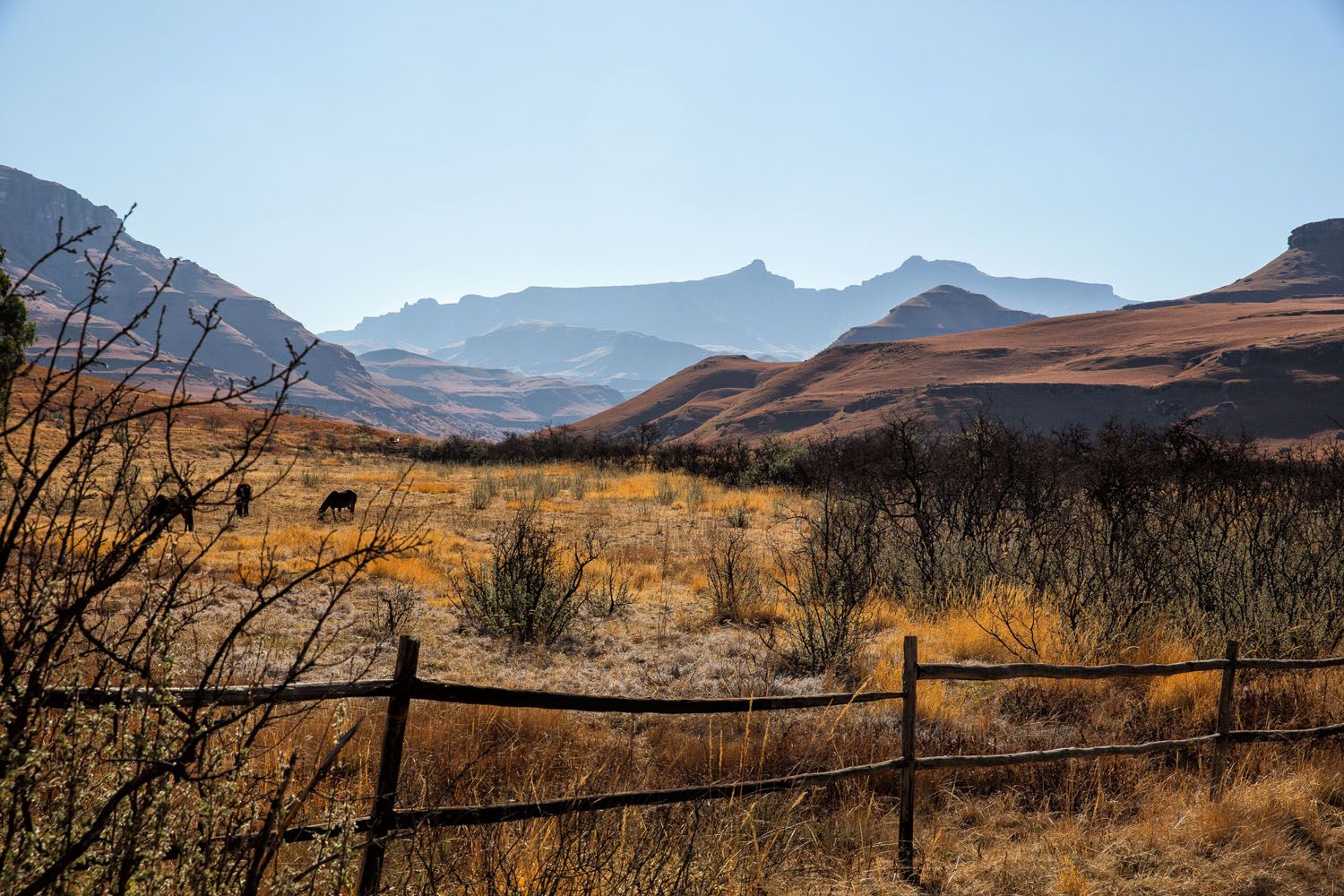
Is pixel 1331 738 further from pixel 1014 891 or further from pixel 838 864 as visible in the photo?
pixel 838 864

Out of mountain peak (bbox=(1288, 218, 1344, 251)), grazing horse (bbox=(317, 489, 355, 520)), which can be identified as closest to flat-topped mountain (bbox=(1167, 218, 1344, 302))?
mountain peak (bbox=(1288, 218, 1344, 251))

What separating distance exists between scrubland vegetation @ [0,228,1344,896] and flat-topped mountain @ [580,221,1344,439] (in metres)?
40.2

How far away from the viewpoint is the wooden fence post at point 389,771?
9.02 feet

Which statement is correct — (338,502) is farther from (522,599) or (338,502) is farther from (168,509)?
(168,509)

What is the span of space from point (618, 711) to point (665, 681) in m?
3.22

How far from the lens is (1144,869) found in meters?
4.17

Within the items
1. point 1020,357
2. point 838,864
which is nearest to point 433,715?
point 838,864

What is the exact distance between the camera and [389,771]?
2.81 metres

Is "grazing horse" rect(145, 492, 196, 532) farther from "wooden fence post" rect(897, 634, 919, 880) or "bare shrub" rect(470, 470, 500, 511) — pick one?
"bare shrub" rect(470, 470, 500, 511)

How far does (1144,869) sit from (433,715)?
14.0 feet

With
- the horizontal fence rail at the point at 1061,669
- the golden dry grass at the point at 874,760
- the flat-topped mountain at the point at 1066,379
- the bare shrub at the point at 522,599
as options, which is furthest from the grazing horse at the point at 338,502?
the flat-topped mountain at the point at 1066,379

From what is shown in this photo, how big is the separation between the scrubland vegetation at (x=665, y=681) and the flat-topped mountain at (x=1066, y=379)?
132 ft

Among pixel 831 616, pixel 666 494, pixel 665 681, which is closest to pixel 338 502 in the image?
pixel 666 494

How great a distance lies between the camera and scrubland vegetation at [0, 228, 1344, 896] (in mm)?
1987
